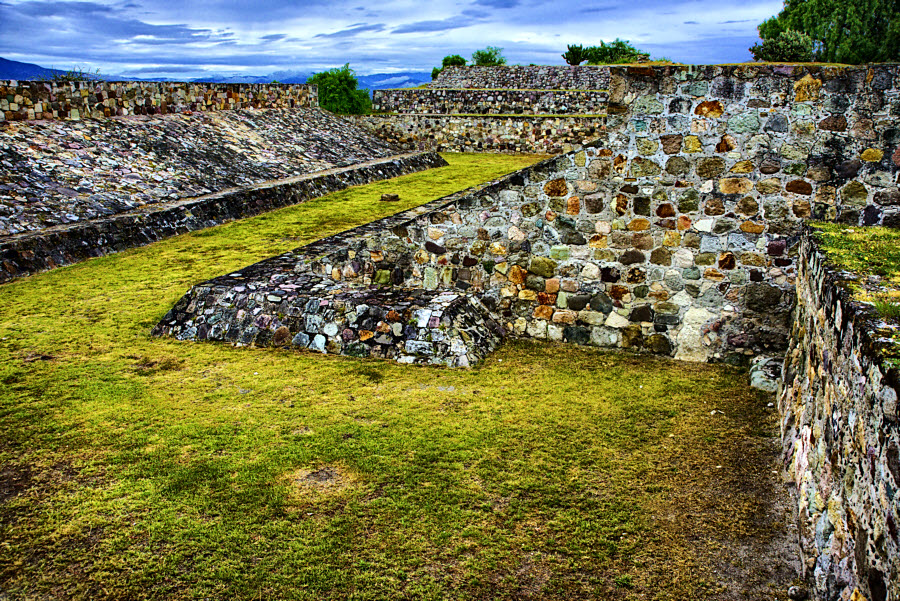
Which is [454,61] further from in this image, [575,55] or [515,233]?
[515,233]

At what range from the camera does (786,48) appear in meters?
39.1

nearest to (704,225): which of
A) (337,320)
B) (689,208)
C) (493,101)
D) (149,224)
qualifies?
(689,208)

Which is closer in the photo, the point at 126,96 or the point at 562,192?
the point at 562,192

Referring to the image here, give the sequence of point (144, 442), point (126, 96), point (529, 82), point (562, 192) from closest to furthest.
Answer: point (144, 442), point (562, 192), point (126, 96), point (529, 82)

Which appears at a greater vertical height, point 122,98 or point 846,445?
point 122,98

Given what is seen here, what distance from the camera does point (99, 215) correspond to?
10203 mm

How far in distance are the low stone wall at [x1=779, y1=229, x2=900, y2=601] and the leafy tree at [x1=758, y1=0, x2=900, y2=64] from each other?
4515 cm

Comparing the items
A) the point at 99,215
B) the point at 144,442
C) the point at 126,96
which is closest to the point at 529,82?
the point at 126,96

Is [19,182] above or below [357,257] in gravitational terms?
above

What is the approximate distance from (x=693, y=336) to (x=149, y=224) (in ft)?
27.2

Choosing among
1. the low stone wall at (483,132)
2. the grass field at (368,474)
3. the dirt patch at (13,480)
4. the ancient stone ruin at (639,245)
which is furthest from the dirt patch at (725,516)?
the low stone wall at (483,132)

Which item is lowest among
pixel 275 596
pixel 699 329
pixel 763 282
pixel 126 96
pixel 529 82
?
pixel 275 596

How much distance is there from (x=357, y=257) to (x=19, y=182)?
21.0 feet

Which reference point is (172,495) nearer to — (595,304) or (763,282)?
(595,304)
